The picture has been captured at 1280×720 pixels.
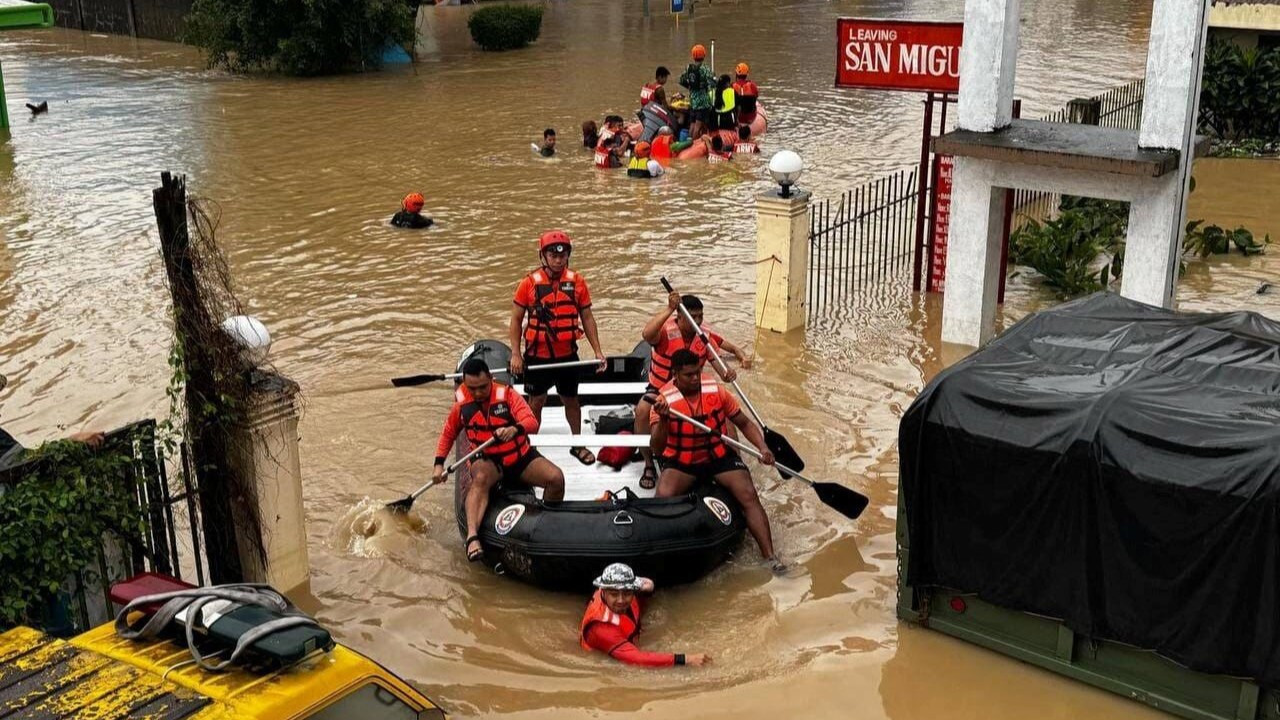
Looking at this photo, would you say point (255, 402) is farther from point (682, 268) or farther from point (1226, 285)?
point (1226, 285)

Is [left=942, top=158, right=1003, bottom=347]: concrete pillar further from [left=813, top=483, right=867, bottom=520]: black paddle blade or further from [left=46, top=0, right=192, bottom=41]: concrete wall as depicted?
[left=46, top=0, right=192, bottom=41]: concrete wall

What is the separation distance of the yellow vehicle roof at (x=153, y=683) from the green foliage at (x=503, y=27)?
33755 mm

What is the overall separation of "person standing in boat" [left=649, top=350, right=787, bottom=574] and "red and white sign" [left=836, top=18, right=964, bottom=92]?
20.3 ft

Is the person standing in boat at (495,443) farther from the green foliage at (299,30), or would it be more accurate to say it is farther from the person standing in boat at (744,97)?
the green foliage at (299,30)

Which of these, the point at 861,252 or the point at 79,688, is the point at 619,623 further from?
the point at 861,252

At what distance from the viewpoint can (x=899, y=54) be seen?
14.4 metres

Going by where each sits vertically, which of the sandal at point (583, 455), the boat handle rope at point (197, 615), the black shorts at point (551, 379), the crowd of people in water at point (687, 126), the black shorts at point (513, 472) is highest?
the crowd of people in water at point (687, 126)

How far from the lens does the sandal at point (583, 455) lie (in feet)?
34.7

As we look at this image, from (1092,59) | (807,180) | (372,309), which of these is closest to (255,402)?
(372,309)

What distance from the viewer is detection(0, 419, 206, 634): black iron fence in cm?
759

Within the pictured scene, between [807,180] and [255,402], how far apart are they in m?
14.4

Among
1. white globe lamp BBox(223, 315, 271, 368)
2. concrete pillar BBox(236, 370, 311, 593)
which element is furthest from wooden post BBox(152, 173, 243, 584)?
white globe lamp BBox(223, 315, 271, 368)

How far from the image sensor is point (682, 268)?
17.2 metres

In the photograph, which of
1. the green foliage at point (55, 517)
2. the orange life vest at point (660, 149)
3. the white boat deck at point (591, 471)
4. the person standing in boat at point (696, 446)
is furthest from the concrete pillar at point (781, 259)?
the orange life vest at point (660, 149)
